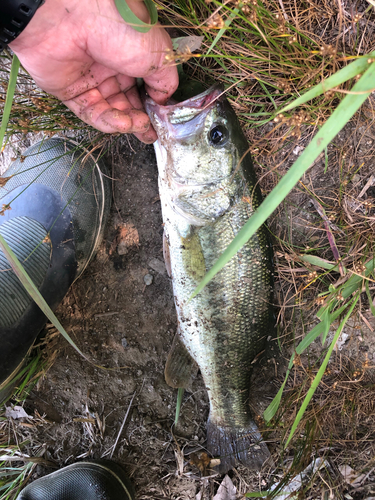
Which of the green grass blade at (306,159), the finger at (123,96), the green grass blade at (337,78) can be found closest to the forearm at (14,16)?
the finger at (123,96)

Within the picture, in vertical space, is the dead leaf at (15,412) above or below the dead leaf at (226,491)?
above

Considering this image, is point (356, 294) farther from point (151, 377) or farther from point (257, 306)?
point (151, 377)

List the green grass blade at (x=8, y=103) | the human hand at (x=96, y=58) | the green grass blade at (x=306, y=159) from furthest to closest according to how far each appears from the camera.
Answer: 1. the human hand at (x=96, y=58)
2. the green grass blade at (x=8, y=103)
3. the green grass blade at (x=306, y=159)

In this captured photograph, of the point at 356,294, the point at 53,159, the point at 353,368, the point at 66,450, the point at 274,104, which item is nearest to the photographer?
the point at 356,294

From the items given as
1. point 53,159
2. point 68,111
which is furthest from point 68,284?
point 68,111

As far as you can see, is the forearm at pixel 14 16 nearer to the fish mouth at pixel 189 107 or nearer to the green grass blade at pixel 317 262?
the fish mouth at pixel 189 107

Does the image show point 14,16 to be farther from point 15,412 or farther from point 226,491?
point 226,491

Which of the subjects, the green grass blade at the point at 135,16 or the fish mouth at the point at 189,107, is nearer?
the green grass blade at the point at 135,16
